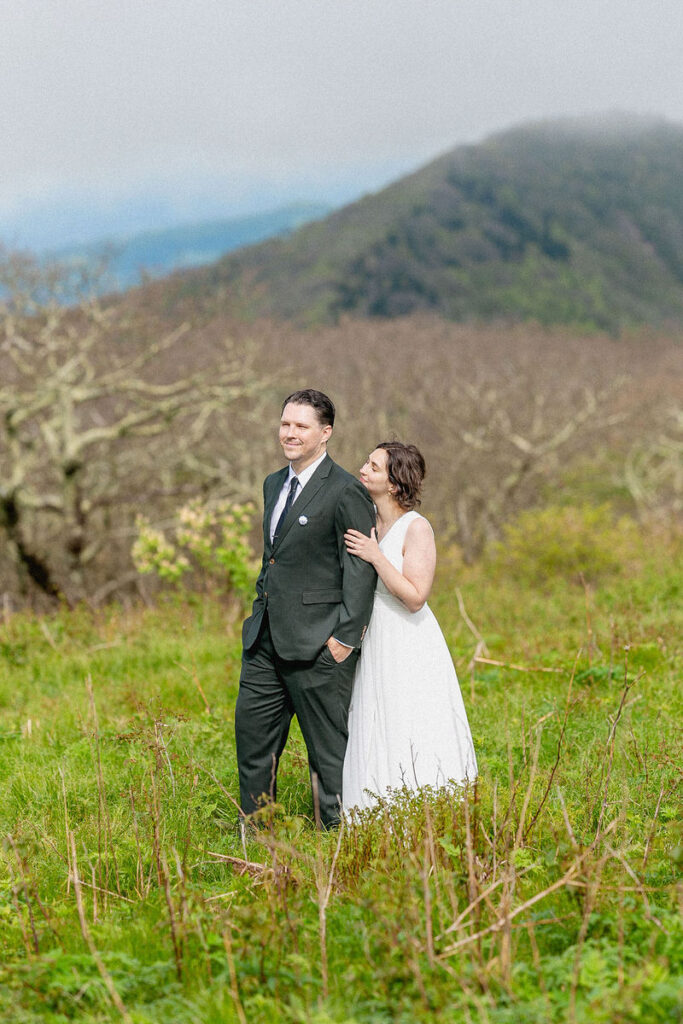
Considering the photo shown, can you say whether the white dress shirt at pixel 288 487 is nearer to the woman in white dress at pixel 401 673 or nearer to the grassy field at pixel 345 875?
the woman in white dress at pixel 401 673

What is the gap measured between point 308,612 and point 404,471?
0.78m

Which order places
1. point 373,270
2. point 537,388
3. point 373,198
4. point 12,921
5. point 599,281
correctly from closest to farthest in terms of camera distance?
Answer: point 12,921 → point 537,388 → point 373,270 → point 599,281 → point 373,198

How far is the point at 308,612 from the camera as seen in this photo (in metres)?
4.12

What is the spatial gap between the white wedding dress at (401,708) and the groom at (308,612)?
10 centimetres

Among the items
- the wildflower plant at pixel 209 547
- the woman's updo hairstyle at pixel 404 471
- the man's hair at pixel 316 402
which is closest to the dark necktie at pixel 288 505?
the man's hair at pixel 316 402

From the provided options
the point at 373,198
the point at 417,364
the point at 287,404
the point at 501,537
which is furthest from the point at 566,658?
the point at 373,198

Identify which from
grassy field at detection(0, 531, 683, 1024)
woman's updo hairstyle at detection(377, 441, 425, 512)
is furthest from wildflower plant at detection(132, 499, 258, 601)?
woman's updo hairstyle at detection(377, 441, 425, 512)

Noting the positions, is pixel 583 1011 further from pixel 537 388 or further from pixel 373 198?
pixel 373 198

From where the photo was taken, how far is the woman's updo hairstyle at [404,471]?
163 inches

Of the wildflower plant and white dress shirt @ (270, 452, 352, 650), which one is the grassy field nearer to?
white dress shirt @ (270, 452, 352, 650)

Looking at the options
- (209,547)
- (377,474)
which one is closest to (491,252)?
(209,547)

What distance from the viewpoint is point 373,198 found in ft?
559

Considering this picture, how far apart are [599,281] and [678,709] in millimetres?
149544

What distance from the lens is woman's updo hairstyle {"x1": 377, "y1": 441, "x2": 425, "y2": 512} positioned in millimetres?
4141
